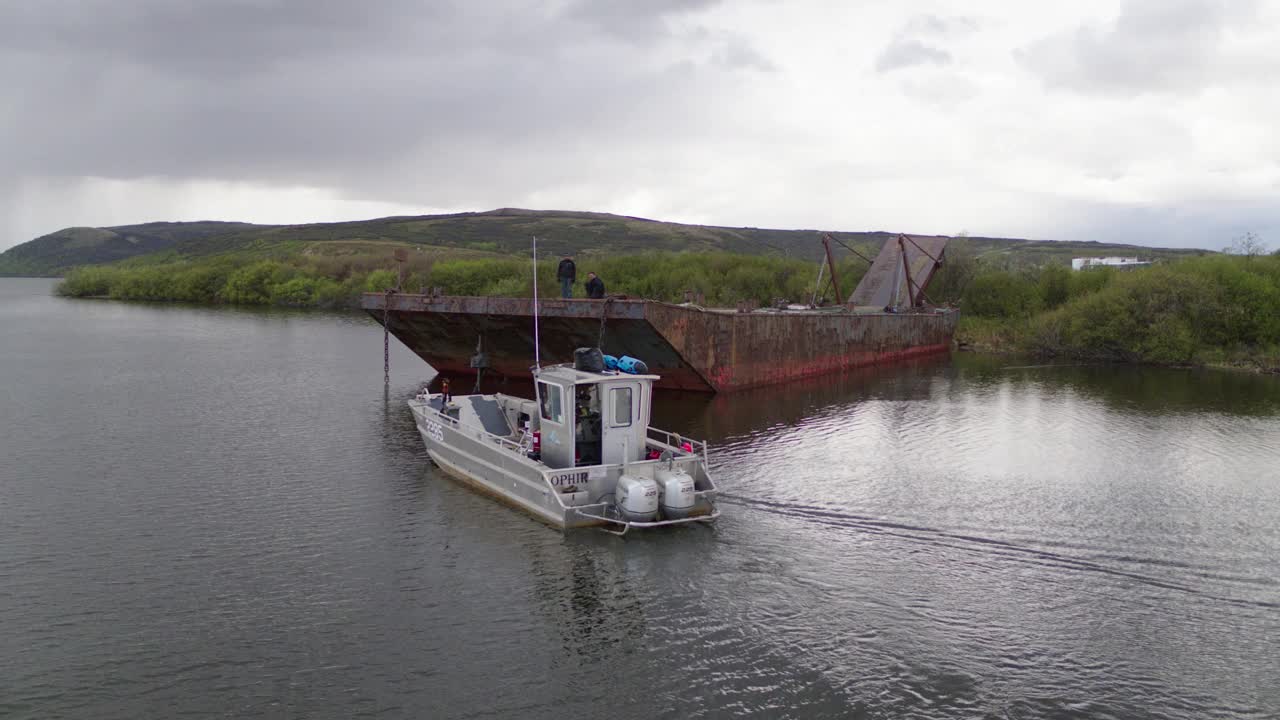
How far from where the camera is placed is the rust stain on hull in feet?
92.2

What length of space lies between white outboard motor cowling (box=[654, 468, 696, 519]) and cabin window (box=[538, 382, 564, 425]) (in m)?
2.43

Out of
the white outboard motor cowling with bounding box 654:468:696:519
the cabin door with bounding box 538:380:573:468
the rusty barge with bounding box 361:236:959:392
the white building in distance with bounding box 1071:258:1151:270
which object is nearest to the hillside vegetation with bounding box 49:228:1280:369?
the rusty barge with bounding box 361:236:959:392

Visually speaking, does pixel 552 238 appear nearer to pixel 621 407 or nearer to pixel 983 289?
pixel 983 289

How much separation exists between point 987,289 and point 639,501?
5563cm

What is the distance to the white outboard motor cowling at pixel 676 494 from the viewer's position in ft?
51.4

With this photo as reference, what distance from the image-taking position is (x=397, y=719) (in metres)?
9.74

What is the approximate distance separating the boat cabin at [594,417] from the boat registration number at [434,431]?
3.77 metres

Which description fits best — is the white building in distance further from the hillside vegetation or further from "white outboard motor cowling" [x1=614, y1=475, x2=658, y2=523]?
"white outboard motor cowling" [x1=614, y1=475, x2=658, y2=523]

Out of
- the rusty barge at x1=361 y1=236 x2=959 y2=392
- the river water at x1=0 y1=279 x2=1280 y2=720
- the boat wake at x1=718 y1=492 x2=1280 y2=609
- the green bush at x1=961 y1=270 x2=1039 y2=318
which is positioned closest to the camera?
the river water at x1=0 y1=279 x2=1280 y2=720

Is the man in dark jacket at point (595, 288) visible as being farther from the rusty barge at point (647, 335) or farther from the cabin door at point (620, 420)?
the cabin door at point (620, 420)

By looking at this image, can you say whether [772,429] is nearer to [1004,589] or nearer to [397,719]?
[1004,589]

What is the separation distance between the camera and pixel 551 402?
56.2 ft

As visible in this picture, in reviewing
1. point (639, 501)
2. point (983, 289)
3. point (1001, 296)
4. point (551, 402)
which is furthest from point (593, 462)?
point (983, 289)

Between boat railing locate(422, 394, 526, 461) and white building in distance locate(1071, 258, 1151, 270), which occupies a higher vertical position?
white building in distance locate(1071, 258, 1151, 270)
